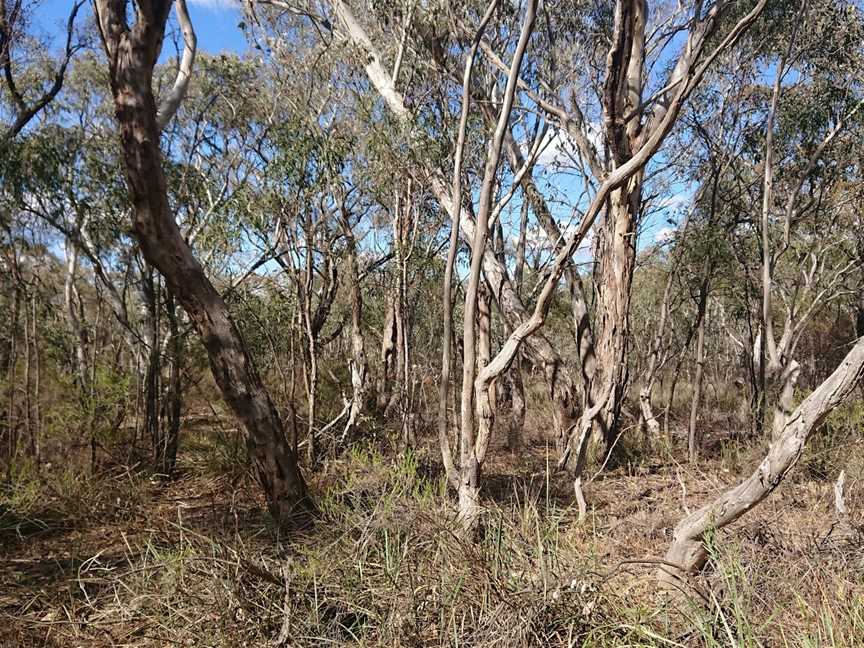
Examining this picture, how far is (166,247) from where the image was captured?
3.63m

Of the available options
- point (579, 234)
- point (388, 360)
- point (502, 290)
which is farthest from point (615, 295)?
point (388, 360)

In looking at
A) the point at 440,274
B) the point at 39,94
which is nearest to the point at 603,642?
the point at 440,274

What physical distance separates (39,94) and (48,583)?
8369 mm

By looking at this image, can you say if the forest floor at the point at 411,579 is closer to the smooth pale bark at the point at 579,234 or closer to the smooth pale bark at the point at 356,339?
the smooth pale bark at the point at 579,234

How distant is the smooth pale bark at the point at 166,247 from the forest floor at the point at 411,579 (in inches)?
18.8

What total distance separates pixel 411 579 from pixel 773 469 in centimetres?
184

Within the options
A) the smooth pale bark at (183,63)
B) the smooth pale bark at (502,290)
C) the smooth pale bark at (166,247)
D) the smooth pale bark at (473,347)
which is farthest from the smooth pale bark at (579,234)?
the smooth pale bark at (183,63)

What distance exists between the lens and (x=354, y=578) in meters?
2.76

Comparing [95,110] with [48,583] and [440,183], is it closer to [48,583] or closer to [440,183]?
[440,183]

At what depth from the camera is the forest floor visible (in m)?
2.39

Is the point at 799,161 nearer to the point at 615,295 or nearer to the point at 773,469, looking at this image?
the point at 615,295

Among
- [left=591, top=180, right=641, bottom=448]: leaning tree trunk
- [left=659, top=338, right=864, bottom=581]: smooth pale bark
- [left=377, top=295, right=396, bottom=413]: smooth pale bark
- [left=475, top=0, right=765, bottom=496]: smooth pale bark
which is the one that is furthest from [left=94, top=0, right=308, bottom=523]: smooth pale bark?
[left=377, top=295, right=396, bottom=413]: smooth pale bark

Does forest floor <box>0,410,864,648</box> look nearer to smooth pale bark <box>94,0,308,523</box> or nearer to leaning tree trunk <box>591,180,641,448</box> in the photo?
smooth pale bark <box>94,0,308,523</box>

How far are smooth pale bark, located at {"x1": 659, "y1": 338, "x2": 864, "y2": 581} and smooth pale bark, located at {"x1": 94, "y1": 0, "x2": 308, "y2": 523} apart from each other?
260 cm
